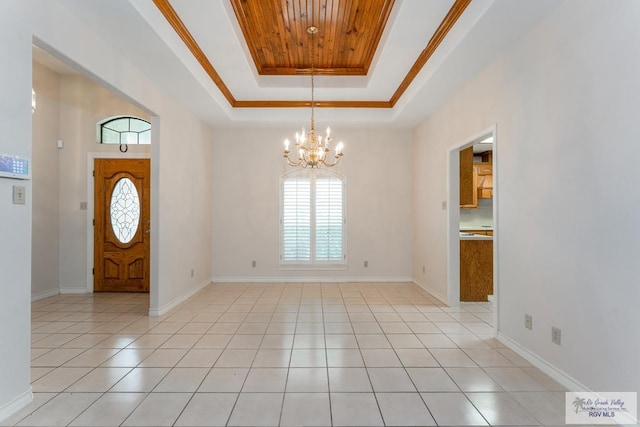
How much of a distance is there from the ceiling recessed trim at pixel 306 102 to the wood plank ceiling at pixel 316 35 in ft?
1.80

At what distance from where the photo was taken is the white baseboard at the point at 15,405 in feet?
6.36

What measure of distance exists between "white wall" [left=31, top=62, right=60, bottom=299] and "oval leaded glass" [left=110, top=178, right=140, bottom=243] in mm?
822

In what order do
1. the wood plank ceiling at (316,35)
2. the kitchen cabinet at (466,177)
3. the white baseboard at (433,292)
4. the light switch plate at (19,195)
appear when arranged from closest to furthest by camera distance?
the light switch plate at (19,195) < the wood plank ceiling at (316,35) < the white baseboard at (433,292) < the kitchen cabinet at (466,177)

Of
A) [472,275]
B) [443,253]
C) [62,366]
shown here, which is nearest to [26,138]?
[62,366]

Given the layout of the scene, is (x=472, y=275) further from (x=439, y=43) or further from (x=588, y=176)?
(x=439, y=43)

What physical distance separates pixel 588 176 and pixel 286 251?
469 centimetres

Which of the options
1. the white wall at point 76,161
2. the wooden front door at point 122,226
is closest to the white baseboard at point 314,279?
the wooden front door at point 122,226

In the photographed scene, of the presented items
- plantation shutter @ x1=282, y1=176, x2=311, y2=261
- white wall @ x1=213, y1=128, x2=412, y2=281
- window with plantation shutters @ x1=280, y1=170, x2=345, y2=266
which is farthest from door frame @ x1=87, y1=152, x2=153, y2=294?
window with plantation shutters @ x1=280, y1=170, x2=345, y2=266

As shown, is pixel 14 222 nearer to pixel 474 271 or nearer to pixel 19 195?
pixel 19 195

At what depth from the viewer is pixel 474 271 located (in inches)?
184

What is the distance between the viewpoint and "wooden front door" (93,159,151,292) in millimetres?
5230

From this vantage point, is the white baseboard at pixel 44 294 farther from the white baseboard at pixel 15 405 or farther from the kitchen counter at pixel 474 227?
the kitchen counter at pixel 474 227

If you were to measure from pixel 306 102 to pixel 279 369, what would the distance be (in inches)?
165

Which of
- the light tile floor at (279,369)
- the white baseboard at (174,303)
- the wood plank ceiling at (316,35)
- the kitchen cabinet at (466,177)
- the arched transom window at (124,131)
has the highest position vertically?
the wood plank ceiling at (316,35)
